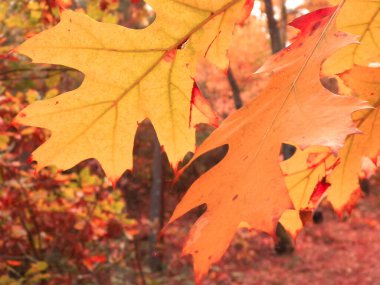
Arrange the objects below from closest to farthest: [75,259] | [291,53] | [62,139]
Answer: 1. [291,53]
2. [62,139]
3. [75,259]

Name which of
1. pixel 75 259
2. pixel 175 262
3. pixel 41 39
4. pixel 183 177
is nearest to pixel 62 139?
pixel 41 39

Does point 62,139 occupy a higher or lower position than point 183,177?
higher

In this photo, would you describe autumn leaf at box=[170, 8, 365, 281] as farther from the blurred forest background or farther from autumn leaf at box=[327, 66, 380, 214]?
autumn leaf at box=[327, 66, 380, 214]

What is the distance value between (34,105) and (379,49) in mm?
774

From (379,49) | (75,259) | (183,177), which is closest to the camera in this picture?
(379,49)

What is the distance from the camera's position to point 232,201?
77cm

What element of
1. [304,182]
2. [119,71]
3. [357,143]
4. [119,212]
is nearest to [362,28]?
[357,143]

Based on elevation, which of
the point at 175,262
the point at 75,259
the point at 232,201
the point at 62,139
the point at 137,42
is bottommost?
the point at 175,262

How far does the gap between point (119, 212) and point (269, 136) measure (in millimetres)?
3789

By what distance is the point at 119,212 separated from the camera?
4445mm

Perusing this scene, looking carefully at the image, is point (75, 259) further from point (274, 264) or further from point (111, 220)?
point (274, 264)

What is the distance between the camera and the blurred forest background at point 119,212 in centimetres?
328

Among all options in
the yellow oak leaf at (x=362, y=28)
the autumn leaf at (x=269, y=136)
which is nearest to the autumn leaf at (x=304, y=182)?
the yellow oak leaf at (x=362, y=28)

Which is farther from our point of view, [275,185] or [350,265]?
[350,265]
